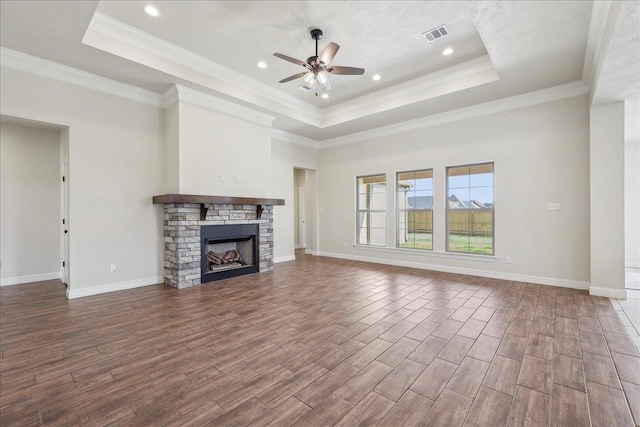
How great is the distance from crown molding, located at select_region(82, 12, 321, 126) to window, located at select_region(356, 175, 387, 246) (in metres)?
2.63

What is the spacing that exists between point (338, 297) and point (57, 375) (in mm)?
3005

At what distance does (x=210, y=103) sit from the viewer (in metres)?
4.97

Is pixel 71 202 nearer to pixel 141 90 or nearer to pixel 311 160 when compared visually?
pixel 141 90

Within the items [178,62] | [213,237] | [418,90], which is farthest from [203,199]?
[418,90]

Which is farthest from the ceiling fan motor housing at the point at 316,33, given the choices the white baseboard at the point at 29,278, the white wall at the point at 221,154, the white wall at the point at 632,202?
the white wall at the point at 632,202

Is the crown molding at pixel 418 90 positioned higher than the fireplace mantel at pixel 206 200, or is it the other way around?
the crown molding at pixel 418 90

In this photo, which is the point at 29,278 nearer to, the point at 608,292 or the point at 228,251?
the point at 228,251

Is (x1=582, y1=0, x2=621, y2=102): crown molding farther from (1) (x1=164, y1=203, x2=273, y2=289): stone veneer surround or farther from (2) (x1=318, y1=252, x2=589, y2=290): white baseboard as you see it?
(1) (x1=164, y1=203, x2=273, y2=289): stone veneer surround

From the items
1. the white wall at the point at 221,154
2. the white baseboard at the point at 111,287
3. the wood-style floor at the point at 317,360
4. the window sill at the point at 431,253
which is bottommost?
the wood-style floor at the point at 317,360

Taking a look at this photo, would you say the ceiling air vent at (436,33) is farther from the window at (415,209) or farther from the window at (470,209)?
the window at (415,209)

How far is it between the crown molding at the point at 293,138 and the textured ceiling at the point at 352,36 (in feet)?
6.88

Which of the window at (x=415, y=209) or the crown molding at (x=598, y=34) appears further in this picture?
the window at (x=415, y=209)

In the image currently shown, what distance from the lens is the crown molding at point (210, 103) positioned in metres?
4.62

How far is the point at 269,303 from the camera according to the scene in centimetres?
382
